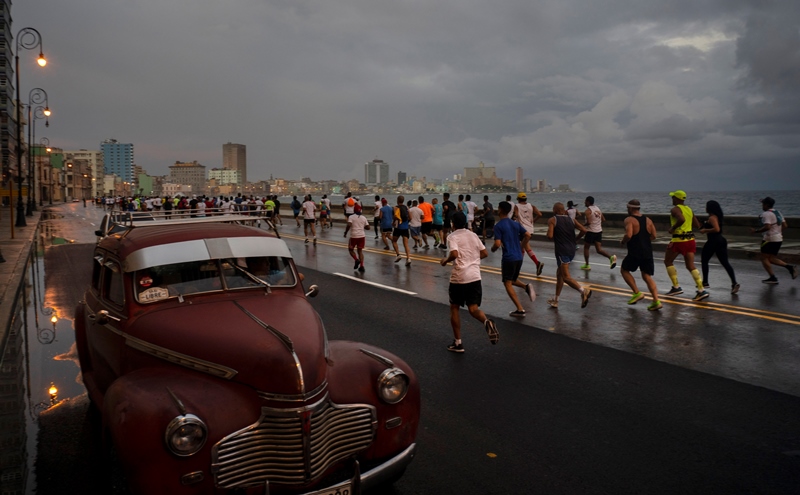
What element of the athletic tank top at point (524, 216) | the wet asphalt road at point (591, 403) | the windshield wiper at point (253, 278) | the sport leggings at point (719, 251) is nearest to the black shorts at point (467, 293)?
the wet asphalt road at point (591, 403)

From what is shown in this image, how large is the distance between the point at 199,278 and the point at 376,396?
1.75 meters

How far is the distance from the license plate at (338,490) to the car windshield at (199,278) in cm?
179

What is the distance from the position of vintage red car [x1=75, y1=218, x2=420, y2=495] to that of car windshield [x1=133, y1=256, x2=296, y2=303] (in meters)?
0.01

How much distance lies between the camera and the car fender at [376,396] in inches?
155

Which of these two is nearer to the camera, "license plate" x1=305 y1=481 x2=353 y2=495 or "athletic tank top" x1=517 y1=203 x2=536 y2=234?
"license plate" x1=305 y1=481 x2=353 y2=495

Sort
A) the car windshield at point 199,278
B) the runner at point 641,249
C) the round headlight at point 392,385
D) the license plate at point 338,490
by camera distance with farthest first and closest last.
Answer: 1. the runner at point 641,249
2. the car windshield at point 199,278
3. the round headlight at point 392,385
4. the license plate at point 338,490

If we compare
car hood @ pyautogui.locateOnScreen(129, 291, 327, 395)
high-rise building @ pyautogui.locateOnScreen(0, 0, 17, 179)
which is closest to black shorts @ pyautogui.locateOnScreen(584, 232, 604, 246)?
car hood @ pyautogui.locateOnScreen(129, 291, 327, 395)

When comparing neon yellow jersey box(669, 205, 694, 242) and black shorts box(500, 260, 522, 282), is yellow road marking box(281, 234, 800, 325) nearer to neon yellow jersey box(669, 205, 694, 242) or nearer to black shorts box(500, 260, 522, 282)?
neon yellow jersey box(669, 205, 694, 242)

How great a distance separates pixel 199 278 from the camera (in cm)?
467

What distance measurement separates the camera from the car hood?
3.59 metres

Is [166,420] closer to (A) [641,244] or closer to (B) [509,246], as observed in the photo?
(B) [509,246]

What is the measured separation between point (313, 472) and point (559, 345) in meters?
5.54

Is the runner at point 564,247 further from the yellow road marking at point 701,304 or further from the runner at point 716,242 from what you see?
the runner at point 716,242

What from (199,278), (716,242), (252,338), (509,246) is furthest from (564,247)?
(252,338)
